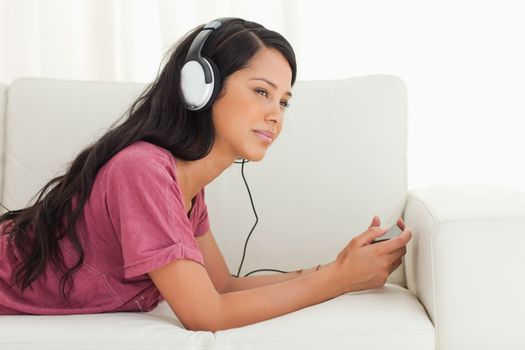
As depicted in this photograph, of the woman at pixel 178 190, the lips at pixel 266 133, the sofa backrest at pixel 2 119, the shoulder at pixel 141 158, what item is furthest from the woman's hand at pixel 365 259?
the sofa backrest at pixel 2 119

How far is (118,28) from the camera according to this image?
2369 millimetres

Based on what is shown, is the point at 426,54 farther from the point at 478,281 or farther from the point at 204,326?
the point at 204,326

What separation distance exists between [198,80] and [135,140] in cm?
16

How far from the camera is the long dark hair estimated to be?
4.30ft

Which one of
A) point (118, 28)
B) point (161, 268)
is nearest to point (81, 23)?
point (118, 28)

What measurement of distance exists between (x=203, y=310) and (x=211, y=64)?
0.42 m

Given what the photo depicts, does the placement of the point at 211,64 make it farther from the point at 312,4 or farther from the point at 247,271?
the point at 312,4

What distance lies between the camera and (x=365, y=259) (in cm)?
129

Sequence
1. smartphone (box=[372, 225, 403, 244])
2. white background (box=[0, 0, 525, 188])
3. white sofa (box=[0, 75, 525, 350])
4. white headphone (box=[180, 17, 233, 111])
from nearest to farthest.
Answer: white headphone (box=[180, 17, 233, 111])
smartphone (box=[372, 225, 403, 244])
white sofa (box=[0, 75, 525, 350])
white background (box=[0, 0, 525, 188])

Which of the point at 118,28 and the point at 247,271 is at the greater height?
the point at 118,28

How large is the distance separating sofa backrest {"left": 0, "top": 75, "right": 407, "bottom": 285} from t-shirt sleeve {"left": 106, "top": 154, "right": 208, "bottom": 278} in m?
0.50

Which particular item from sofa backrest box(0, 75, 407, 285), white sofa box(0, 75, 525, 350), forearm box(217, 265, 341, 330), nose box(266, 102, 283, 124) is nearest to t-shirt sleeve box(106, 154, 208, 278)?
forearm box(217, 265, 341, 330)

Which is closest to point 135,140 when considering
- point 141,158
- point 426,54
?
point 141,158

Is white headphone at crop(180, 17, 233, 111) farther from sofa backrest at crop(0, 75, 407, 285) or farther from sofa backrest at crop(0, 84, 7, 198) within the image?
sofa backrest at crop(0, 84, 7, 198)
